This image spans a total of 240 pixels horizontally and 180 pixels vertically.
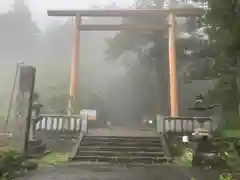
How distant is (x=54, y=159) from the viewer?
35.2ft

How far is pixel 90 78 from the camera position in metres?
29.8

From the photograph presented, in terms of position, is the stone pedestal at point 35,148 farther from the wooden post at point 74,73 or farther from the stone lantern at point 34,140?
the wooden post at point 74,73

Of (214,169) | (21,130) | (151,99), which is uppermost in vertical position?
(151,99)

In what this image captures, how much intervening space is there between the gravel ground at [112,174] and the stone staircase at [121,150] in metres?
1.60

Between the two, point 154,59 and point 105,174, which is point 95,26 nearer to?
point 154,59

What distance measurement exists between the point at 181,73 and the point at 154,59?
343cm

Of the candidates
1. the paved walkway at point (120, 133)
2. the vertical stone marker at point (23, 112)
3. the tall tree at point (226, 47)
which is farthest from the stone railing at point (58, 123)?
the tall tree at point (226, 47)

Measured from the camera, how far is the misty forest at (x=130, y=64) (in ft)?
44.6

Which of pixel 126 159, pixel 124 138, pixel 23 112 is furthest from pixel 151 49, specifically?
pixel 23 112

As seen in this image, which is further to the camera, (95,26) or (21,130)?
(95,26)

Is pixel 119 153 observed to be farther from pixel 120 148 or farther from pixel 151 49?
pixel 151 49

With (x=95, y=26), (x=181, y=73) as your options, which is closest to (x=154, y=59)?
(x=181, y=73)

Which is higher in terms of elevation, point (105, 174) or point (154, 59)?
point (154, 59)

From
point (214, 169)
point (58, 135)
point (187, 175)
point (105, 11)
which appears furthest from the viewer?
point (105, 11)
